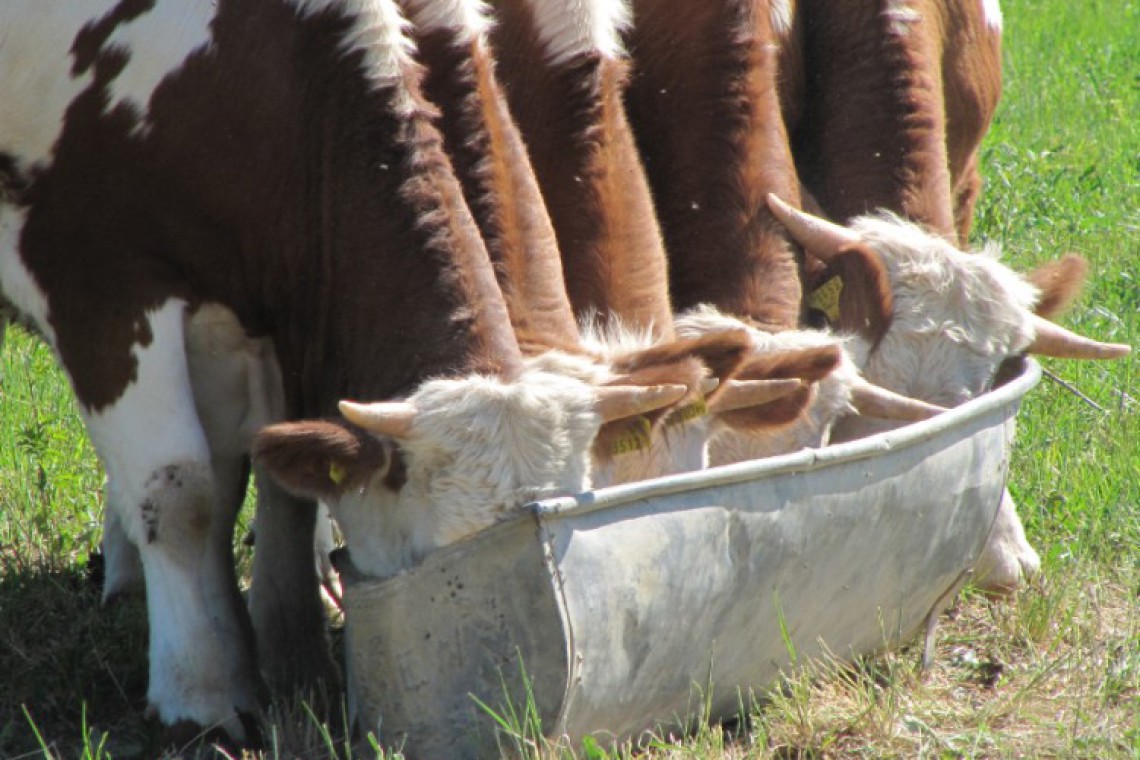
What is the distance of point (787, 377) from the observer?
426 cm

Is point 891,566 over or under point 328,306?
under

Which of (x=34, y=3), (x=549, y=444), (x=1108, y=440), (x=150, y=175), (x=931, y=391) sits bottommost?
(x=1108, y=440)

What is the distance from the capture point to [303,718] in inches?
170

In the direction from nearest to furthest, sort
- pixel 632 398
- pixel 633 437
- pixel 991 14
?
pixel 632 398 < pixel 633 437 < pixel 991 14

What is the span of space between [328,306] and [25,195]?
85 cm

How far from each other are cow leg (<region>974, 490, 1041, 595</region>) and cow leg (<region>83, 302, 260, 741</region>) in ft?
6.83

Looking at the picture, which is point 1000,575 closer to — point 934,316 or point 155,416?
point 934,316

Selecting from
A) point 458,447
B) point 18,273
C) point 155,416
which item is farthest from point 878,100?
point 18,273

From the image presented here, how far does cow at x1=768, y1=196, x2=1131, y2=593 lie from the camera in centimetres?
480

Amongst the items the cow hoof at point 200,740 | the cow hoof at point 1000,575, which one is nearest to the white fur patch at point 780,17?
the cow hoof at point 1000,575

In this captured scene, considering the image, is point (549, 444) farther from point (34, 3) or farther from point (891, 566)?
point (34, 3)

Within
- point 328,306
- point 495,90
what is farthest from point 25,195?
point 495,90

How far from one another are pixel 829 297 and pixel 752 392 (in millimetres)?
917

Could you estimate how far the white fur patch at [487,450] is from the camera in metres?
3.67
